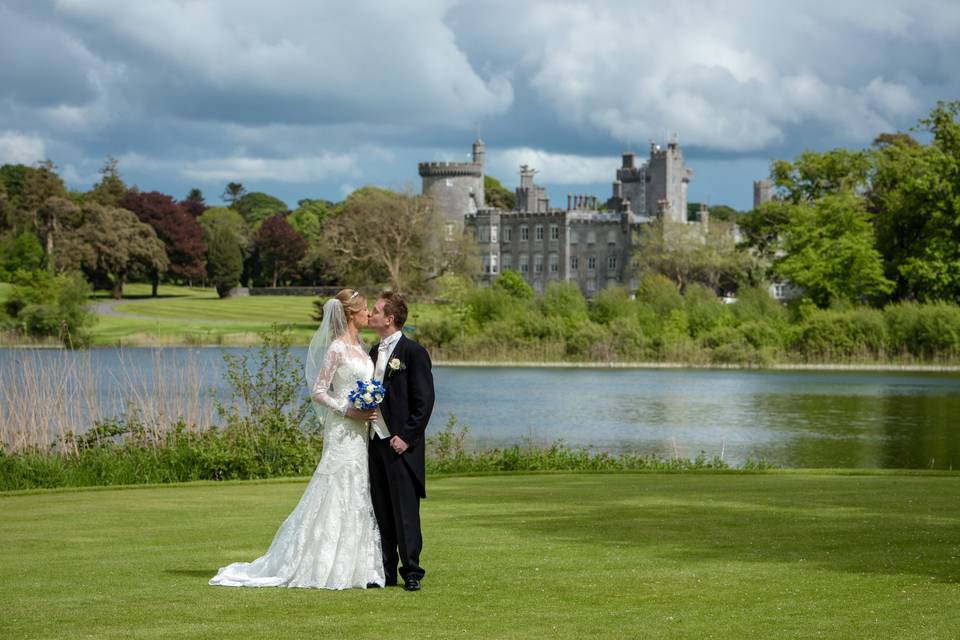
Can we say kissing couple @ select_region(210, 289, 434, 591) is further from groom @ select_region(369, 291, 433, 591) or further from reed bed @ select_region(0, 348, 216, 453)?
reed bed @ select_region(0, 348, 216, 453)

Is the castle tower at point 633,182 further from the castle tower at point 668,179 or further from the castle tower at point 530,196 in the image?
the castle tower at point 530,196

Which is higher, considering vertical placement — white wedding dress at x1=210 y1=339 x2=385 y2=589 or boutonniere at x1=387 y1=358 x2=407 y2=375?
boutonniere at x1=387 y1=358 x2=407 y2=375

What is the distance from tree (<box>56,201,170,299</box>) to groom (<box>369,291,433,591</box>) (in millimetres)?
80884

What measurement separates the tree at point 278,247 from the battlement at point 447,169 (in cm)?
1215

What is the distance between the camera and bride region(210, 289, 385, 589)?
8.13m

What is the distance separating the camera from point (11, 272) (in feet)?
283

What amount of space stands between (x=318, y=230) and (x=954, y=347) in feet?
232

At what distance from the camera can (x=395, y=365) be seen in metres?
8.09

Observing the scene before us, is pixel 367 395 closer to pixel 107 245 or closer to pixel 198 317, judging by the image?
pixel 198 317

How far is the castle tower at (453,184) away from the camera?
111 m

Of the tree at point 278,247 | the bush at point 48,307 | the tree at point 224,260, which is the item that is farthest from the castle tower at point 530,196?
the bush at point 48,307

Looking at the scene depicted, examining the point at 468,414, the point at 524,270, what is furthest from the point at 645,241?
the point at 468,414

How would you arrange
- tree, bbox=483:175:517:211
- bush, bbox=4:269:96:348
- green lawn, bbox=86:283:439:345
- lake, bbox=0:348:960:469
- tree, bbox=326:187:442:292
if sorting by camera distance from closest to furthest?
lake, bbox=0:348:960:469
bush, bbox=4:269:96:348
green lawn, bbox=86:283:439:345
tree, bbox=326:187:442:292
tree, bbox=483:175:517:211

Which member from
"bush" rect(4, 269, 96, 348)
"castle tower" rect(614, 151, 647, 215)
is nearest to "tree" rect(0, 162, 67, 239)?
"bush" rect(4, 269, 96, 348)
